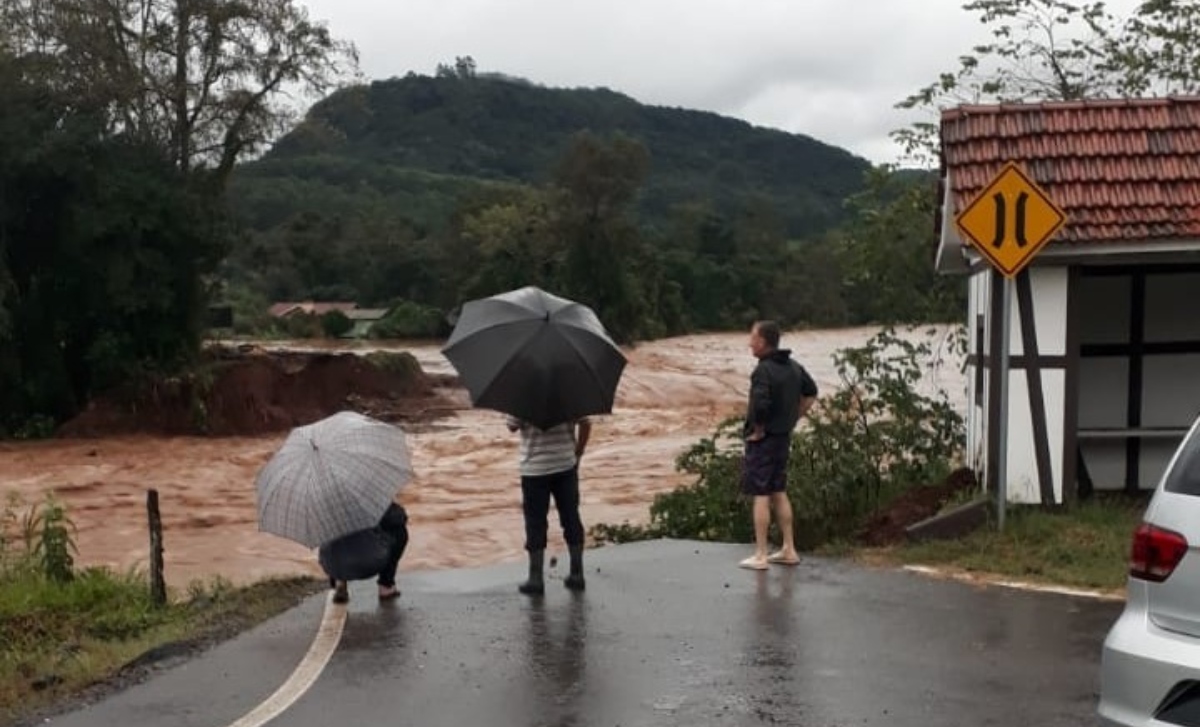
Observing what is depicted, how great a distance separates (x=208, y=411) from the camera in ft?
121

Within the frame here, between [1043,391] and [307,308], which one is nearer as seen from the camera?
[1043,391]

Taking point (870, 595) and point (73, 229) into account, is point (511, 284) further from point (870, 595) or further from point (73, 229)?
point (870, 595)

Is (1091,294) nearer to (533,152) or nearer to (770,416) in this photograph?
(770,416)

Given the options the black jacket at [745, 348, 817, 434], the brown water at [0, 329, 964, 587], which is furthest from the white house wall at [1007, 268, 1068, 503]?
the brown water at [0, 329, 964, 587]

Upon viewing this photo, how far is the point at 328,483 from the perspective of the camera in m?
8.62

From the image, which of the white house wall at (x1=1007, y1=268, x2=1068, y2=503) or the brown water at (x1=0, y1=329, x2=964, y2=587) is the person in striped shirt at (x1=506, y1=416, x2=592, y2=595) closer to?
the white house wall at (x1=1007, y1=268, x2=1068, y2=503)

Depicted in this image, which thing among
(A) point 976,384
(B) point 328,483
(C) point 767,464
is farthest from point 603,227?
(B) point 328,483

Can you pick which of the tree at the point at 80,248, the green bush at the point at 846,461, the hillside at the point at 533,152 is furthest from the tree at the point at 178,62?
the hillside at the point at 533,152

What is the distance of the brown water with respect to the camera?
61.7 feet

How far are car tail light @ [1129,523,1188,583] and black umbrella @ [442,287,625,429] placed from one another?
174 inches

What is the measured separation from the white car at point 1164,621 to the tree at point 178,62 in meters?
34.4

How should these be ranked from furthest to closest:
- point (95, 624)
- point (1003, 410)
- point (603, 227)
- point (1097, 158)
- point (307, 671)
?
point (603, 227) < point (1097, 158) < point (1003, 410) < point (95, 624) < point (307, 671)

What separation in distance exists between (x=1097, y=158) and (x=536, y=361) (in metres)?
5.51

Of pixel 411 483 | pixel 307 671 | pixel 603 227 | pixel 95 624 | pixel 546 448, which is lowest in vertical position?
pixel 411 483
